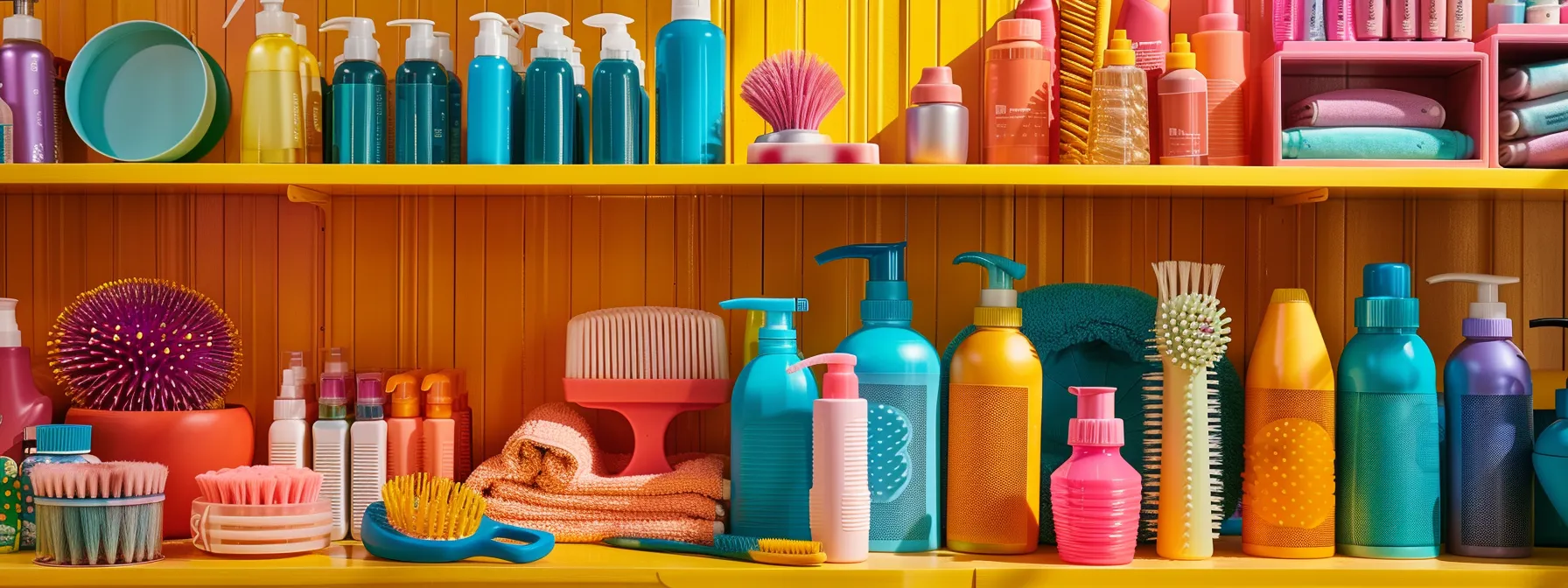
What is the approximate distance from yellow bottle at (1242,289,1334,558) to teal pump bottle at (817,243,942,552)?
26cm

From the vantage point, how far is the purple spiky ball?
1.05 meters

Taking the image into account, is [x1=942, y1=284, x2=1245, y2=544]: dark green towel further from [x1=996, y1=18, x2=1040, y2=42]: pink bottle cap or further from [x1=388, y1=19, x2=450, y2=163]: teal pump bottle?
[x1=388, y1=19, x2=450, y2=163]: teal pump bottle

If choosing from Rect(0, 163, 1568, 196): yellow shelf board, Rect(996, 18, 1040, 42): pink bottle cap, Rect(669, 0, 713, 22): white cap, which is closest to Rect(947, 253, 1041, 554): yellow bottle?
Rect(0, 163, 1568, 196): yellow shelf board

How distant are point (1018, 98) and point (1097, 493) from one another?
13.4 inches

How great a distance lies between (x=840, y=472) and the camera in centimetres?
99

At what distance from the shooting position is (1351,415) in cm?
104

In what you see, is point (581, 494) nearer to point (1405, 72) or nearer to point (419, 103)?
Result: point (419, 103)

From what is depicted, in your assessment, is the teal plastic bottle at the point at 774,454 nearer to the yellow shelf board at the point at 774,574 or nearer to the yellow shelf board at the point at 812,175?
the yellow shelf board at the point at 774,574

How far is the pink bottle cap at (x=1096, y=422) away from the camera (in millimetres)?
992

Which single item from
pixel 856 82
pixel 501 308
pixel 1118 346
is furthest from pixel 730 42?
pixel 1118 346

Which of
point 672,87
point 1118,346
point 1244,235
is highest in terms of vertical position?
point 672,87

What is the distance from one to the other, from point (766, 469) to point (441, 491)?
0.26 m

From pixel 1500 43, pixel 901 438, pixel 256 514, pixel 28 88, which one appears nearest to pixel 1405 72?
pixel 1500 43

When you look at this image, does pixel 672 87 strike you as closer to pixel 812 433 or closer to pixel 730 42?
pixel 730 42
